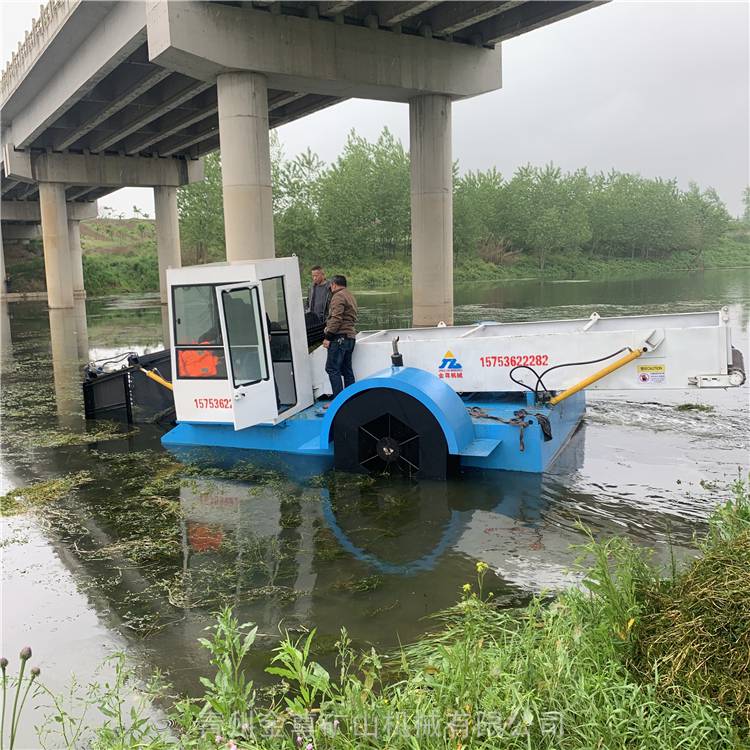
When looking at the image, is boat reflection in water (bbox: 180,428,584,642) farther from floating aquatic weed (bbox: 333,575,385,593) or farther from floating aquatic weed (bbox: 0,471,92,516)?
floating aquatic weed (bbox: 0,471,92,516)

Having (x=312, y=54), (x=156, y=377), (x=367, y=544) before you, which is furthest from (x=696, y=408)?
(x=312, y=54)

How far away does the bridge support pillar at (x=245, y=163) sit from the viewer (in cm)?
1655

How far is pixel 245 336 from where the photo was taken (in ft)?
26.6

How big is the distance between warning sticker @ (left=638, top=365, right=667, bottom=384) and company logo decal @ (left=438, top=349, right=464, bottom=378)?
5.92 feet

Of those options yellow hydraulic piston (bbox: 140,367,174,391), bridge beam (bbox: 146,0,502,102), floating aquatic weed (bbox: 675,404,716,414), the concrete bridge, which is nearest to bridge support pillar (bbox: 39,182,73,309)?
the concrete bridge

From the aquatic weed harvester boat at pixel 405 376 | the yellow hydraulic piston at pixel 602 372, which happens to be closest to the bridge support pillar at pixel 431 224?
the aquatic weed harvester boat at pixel 405 376

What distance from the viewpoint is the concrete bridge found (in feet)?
52.4

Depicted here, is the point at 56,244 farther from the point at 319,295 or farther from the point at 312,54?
the point at 319,295

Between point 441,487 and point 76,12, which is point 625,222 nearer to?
point 76,12

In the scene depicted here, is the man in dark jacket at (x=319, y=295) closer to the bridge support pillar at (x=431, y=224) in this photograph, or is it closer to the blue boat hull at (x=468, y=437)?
the blue boat hull at (x=468, y=437)

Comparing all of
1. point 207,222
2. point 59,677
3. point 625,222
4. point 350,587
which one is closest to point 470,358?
point 350,587

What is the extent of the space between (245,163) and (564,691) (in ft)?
50.2

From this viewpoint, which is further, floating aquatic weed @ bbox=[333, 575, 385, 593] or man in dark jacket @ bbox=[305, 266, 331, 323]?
man in dark jacket @ bbox=[305, 266, 331, 323]

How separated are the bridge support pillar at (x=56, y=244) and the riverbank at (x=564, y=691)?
37731mm
